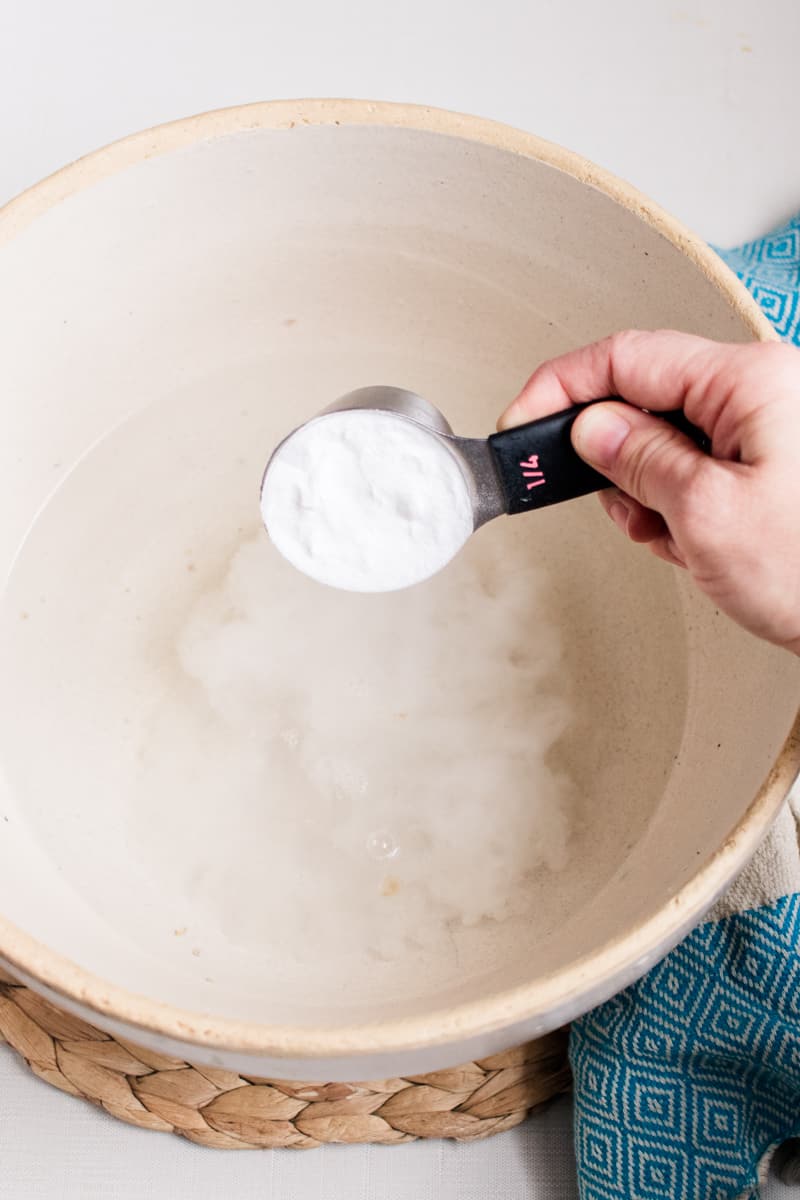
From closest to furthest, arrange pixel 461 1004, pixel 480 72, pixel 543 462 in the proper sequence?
pixel 461 1004
pixel 543 462
pixel 480 72

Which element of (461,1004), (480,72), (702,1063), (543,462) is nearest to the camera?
(461,1004)

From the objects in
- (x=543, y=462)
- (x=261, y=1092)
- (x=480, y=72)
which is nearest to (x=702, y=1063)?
(x=261, y=1092)

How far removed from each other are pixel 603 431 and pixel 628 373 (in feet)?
Result: 0.13

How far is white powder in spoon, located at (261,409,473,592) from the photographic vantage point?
2.29 ft

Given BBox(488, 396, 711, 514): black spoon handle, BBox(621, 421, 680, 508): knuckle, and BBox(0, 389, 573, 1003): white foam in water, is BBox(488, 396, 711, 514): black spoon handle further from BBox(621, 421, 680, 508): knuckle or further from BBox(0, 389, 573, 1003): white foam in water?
BBox(0, 389, 573, 1003): white foam in water

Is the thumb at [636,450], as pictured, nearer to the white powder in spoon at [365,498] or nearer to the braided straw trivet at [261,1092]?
the white powder in spoon at [365,498]

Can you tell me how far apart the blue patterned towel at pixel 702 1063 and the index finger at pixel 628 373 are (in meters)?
0.34

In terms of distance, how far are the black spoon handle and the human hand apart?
1cm

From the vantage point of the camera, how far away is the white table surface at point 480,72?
3.78 ft

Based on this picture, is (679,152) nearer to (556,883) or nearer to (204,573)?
(204,573)

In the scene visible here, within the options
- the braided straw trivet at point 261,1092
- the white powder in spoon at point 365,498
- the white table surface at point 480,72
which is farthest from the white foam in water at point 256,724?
the white table surface at point 480,72

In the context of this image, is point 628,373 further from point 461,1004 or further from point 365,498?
point 461,1004

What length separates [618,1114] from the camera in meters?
0.84

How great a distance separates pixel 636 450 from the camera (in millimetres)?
643
